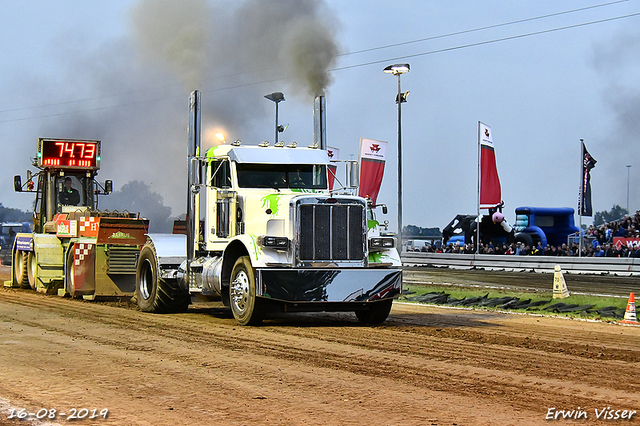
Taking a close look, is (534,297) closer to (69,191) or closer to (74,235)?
(74,235)

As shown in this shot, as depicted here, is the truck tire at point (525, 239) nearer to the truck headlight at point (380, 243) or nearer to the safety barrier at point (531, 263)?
the safety barrier at point (531, 263)

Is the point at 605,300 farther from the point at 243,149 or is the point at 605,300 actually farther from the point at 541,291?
the point at 243,149

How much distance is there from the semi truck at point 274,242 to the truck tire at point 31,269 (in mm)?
8688

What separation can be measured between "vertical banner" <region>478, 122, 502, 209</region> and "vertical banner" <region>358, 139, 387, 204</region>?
5.74 m

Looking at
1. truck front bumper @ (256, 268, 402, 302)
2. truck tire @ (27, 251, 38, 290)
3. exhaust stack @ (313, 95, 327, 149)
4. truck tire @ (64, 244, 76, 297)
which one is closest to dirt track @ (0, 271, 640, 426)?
truck front bumper @ (256, 268, 402, 302)

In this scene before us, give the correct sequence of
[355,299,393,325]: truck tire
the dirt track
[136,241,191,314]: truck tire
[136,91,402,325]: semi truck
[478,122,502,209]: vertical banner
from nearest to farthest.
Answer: the dirt track, [136,91,402,325]: semi truck, [355,299,393,325]: truck tire, [136,241,191,314]: truck tire, [478,122,502,209]: vertical banner

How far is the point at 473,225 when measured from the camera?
40.0m

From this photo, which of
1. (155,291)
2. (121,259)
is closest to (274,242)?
(155,291)

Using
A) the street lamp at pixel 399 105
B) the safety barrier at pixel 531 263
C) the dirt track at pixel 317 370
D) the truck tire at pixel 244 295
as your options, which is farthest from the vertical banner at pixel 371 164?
the truck tire at pixel 244 295

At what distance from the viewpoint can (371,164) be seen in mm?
28312

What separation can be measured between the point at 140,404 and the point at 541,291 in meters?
16.5

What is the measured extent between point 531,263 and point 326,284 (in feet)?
64.3

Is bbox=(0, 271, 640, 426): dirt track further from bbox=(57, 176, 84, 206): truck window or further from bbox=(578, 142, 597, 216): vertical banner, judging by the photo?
bbox=(578, 142, 597, 216): vertical banner

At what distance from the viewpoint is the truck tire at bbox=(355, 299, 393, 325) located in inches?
540
